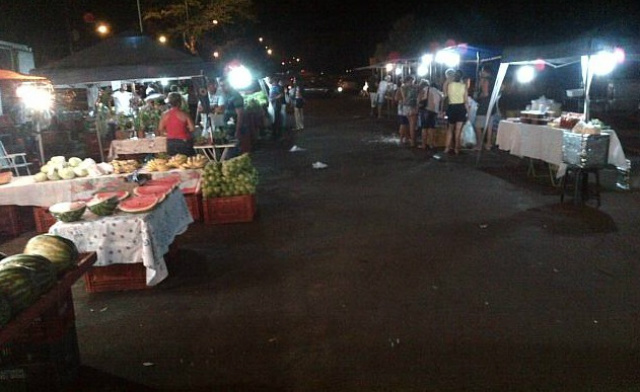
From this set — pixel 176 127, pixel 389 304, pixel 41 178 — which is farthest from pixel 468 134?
pixel 41 178

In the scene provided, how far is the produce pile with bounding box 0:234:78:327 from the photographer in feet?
11.1

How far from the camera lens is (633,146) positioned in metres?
14.7

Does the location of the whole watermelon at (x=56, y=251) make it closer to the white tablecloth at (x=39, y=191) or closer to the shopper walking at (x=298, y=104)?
the white tablecloth at (x=39, y=191)

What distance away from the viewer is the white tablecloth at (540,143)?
31.7ft

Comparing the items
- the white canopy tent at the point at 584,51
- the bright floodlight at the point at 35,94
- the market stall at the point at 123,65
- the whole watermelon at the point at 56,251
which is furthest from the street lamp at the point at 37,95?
the white canopy tent at the point at 584,51

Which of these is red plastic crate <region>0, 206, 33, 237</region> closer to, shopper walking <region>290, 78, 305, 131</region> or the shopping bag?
the shopping bag

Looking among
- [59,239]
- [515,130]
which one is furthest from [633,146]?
[59,239]

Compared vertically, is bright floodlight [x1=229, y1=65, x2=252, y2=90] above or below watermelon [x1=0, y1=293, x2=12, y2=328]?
above

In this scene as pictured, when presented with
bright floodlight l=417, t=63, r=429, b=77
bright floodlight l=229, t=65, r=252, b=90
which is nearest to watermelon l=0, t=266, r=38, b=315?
bright floodlight l=229, t=65, r=252, b=90

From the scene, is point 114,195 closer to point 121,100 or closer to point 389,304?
point 389,304

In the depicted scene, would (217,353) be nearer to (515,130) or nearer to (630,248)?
(630,248)

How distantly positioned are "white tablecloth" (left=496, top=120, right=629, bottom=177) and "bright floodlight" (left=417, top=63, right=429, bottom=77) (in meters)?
8.70

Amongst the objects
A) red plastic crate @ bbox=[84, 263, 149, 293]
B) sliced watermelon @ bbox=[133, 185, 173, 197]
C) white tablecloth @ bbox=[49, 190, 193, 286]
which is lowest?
red plastic crate @ bbox=[84, 263, 149, 293]

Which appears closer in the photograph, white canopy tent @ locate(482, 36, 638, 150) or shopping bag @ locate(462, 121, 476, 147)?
white canopy tent @ locate(482, 36, 638, 150)
